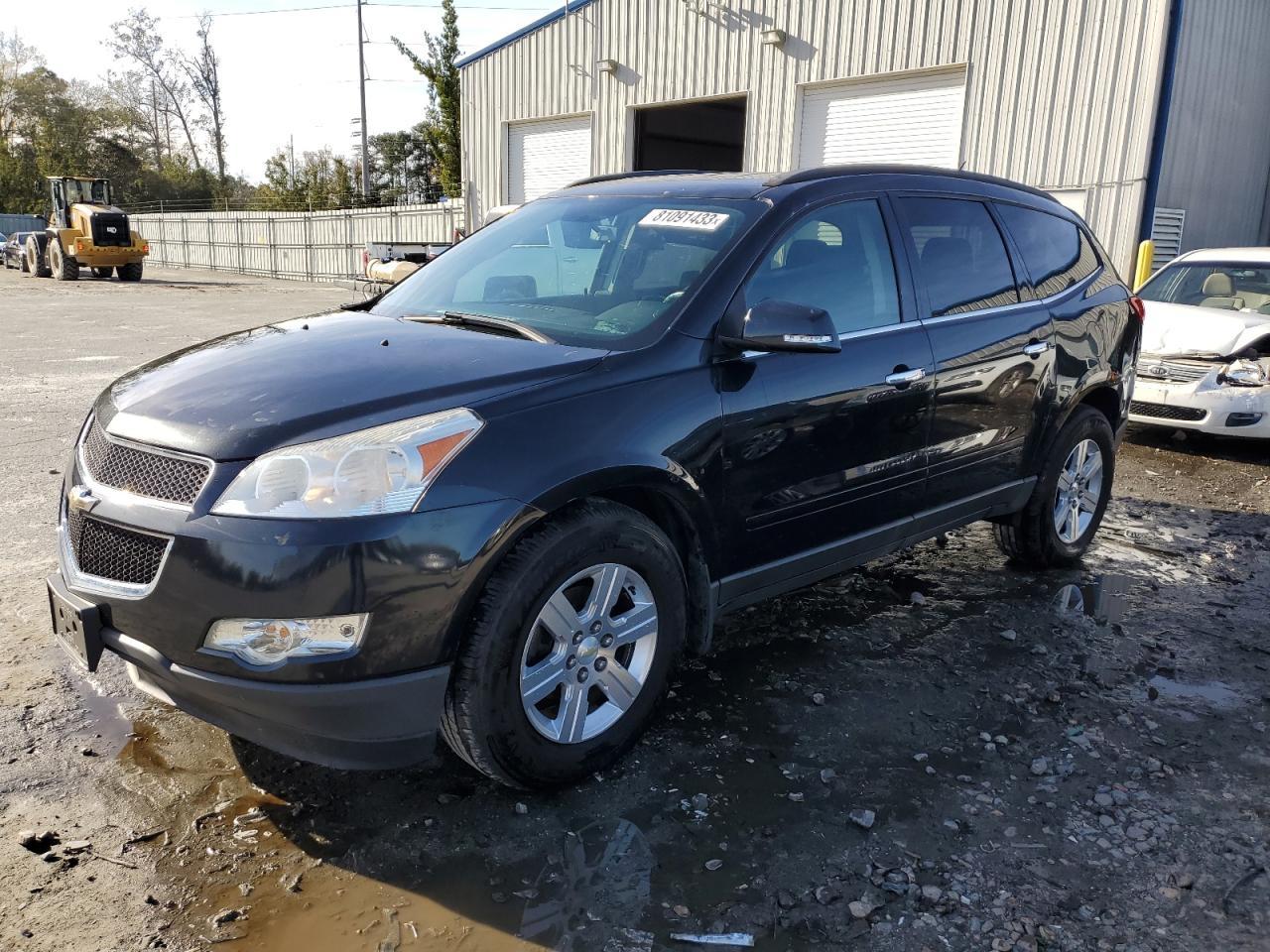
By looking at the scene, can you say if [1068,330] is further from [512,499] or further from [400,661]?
[400,661]

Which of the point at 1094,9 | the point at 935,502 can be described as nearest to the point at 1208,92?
the point at 1094,9

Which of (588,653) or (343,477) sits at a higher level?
(343,477)

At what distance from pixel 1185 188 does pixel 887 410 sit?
1142cm

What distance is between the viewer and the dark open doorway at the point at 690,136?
64.1 ft

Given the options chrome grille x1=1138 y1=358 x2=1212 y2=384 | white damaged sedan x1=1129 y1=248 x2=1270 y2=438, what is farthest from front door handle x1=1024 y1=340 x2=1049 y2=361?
chrome grille x1=1138 y1=358 x2=1212 y2=384

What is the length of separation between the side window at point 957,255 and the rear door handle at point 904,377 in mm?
292

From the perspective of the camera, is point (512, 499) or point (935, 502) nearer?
point (512, 499)

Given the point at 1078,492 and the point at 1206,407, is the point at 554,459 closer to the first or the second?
the point at 1078,492

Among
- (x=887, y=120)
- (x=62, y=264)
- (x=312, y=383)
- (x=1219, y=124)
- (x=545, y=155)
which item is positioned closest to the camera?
(x=312, y=383)

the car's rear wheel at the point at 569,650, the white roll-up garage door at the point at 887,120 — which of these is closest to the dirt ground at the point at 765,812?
the car's rear wheel at the point at 569,650

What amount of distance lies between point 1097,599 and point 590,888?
325 centimetres

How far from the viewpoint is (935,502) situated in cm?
417

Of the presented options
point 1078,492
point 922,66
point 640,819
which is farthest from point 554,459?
point 922,66

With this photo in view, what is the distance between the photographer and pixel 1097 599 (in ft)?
15.7
